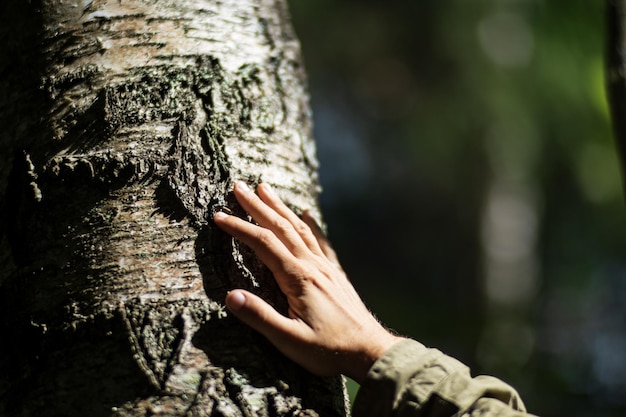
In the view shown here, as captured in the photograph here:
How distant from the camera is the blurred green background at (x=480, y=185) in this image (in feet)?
22.5

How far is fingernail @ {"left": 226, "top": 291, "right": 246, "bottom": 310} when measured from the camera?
1316 mm

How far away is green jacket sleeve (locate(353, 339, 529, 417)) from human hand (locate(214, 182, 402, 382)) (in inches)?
1.8

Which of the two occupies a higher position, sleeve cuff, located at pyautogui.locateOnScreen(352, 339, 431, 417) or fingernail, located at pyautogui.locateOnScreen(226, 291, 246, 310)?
fingernail, located at pyautogui.locateOnScreen(226, 291, 246, 310)

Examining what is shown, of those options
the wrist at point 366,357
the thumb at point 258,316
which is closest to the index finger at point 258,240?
the thumb at point 258,316

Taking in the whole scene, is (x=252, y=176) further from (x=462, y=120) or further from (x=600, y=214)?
(x=600, y=214)

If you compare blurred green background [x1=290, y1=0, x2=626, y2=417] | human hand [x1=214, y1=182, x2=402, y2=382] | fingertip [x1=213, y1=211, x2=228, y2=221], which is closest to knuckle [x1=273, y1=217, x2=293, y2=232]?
human hand [x1=214, y1=182, x2=402, y2=382]

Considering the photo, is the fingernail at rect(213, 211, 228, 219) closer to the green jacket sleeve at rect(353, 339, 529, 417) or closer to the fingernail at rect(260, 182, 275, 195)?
the fingernail at rect(260, 182, 275, 195)

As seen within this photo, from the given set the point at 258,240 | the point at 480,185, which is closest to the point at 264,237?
the point at 258,240

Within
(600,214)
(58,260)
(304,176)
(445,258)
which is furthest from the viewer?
(445,258)

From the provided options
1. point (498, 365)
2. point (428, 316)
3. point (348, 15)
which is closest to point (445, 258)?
point (348, 15)

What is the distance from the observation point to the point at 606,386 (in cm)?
534

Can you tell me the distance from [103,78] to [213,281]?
1.75ft

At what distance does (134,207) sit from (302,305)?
0.41 metres

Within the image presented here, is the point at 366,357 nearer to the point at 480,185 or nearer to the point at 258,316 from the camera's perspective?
the point at 258,316
